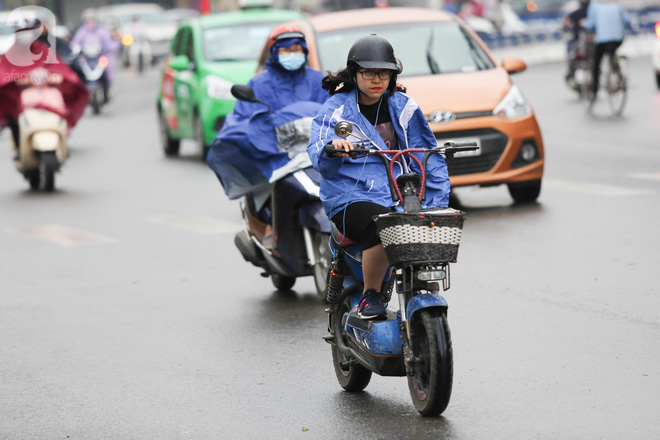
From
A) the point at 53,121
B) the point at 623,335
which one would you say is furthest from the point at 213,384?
the point at 53,121

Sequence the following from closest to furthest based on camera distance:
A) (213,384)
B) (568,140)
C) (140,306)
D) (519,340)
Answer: (213,384), (519,340), (140,306), (568,140)

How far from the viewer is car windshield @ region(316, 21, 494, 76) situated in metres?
12.6

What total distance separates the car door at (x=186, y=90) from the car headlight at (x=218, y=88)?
19.7 inches

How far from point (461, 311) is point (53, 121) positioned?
866cm

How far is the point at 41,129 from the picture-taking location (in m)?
15.3

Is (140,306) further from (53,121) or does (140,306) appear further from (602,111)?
(602,111)

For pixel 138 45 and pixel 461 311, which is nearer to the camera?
pixel 461 311

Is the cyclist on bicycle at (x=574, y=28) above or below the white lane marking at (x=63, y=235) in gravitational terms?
below

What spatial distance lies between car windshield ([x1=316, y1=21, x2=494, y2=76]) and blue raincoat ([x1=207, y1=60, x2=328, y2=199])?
327 cm

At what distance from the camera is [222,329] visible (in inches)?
315

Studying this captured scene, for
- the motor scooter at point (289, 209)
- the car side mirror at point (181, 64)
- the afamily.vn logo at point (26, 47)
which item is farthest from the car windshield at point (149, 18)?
the motor scooter at point (289, 209)

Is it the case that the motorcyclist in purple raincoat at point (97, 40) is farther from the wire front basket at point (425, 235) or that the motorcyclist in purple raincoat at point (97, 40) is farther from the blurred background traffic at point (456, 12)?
the wire front basket at point (425, 235)

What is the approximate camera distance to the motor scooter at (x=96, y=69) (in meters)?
27.5

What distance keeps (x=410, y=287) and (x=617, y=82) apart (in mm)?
15019
